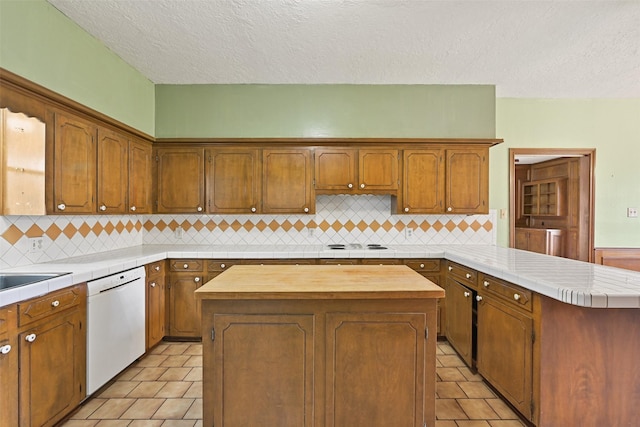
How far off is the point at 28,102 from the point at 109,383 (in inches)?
82.8

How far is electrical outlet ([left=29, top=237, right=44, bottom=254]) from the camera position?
2377 mm

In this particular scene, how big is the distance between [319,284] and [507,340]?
138 centimetres

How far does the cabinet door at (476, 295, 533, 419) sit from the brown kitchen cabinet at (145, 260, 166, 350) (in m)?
2.87

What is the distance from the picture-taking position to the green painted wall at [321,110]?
11.9ft

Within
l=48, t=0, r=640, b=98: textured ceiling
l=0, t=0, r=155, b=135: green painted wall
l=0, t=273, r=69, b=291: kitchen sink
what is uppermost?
l=48, t=0, r=640, b=98: textured ceiling

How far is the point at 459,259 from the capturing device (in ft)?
9.47

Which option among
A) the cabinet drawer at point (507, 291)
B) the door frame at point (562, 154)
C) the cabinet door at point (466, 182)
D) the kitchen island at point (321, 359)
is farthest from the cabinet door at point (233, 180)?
the door frame at point (562, 154)

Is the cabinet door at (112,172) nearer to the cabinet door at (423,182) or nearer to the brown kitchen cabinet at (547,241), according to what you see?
the cabinet door at (423,182)

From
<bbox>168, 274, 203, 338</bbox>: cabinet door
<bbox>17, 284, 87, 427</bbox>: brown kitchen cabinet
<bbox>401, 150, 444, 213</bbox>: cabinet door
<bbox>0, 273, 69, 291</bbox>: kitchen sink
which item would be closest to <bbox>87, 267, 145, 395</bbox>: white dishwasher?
<bbox>17, 284, 87, 427</bbox>: brown kitchen cabinet

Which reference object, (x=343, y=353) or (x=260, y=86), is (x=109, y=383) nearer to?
(x=343, y=353)

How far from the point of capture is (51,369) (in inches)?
73.7

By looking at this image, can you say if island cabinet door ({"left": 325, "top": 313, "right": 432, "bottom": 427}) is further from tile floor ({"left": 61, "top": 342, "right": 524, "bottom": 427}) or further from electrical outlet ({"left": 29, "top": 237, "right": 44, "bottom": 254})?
electrical outlet ({"left": 29, "top": 237, "right": 44, "bottom": 254})

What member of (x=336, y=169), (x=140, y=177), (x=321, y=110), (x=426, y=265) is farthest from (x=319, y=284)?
(x=140, y=177)

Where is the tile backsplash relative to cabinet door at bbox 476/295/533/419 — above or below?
above
